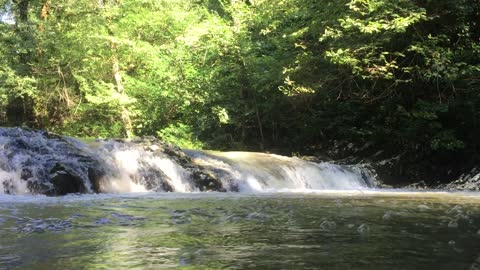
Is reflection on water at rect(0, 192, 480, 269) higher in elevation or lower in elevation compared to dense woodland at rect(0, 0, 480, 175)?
lower

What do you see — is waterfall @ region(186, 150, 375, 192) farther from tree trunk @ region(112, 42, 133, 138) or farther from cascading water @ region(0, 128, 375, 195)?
tree trunk @ region(112, 42, 133, 138)

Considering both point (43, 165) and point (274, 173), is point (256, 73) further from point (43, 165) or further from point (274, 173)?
point (43, 165)

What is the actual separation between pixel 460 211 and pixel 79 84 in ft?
57.6

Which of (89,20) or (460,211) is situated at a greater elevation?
(89,20)

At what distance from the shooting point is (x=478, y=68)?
11.2 meters

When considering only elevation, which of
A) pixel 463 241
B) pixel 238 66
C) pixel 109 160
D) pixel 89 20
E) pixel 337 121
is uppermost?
pixel 89 20

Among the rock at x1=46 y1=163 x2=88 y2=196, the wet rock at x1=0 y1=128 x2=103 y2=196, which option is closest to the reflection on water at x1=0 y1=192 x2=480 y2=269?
the rock at x1=46 y1=163 x2=88 y2=196

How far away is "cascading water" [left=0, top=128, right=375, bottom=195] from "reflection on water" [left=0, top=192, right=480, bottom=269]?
120 inches

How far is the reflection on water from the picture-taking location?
2.77 m

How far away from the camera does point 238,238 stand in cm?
358

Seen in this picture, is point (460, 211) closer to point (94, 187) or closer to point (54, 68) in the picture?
point (94, 187)

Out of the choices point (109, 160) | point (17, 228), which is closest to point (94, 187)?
point (109, 160)

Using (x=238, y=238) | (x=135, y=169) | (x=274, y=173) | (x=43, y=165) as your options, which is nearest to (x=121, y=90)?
(x=274, y=173)

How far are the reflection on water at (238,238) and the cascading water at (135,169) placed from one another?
305 centimetres
